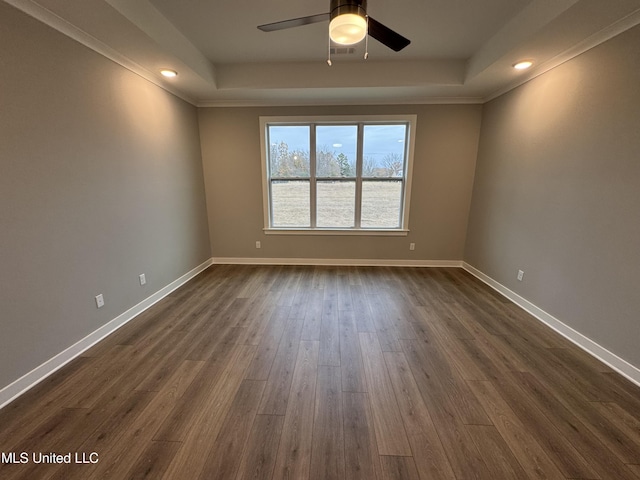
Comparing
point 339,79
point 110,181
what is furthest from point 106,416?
point 339,79

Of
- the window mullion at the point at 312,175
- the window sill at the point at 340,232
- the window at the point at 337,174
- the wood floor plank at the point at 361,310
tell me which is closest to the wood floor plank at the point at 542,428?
the wood floor plank at the point at 361,310

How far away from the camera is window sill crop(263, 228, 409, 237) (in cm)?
418

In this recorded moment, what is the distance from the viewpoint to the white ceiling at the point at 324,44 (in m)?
1.86

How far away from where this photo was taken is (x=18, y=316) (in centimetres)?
167

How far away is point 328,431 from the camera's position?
1438 millimetres

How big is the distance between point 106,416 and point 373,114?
14.0ft

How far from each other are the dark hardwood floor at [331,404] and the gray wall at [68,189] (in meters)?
0.41

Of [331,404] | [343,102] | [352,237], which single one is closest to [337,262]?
[352,237]

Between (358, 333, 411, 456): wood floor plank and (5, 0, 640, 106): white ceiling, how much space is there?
112 inches

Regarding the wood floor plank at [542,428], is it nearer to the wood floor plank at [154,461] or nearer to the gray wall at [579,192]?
the gray wall at [579,192]

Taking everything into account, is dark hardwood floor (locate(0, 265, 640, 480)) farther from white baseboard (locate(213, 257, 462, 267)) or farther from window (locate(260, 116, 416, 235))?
window (locate(260, 116, 416, 235))

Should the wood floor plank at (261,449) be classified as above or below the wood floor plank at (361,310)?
below

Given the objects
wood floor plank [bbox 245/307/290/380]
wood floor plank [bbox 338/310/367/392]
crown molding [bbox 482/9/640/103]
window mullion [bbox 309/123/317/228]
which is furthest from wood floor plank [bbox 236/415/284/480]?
crown molding [bbox 482/9/640/103]

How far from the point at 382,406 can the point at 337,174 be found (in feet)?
10.8
